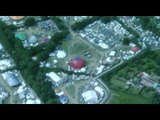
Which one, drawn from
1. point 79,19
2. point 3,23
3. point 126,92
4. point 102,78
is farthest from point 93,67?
point 3,23

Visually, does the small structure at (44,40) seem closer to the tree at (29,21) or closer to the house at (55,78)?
the tree at (29,21)

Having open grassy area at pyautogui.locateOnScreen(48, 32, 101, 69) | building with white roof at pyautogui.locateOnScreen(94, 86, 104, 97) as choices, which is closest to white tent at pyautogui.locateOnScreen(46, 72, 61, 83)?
open grassy area at pyautogui.locateOnScreen(48, 32, 101, 69)

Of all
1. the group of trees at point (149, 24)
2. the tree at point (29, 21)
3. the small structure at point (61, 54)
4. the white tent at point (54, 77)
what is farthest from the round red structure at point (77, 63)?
the group of trees at point (149, 24)

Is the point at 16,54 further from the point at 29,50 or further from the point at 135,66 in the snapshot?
the point at 135,66

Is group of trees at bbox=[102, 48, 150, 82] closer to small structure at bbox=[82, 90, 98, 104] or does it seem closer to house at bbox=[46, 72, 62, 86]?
small structure at bbox=[82, 90, 98, 104]

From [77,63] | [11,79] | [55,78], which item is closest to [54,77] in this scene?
[55,78]
